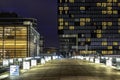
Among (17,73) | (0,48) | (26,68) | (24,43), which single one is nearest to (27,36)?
(24,43)

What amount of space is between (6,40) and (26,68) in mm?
112719

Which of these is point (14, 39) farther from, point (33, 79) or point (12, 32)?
point (33, 79)

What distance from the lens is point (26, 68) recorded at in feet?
173

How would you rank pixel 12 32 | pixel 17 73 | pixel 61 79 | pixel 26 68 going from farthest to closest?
pixel 12 32 → pixel 26 68 → pixel 17 73 → pixel 61 79

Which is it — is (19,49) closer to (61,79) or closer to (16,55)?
(16,55)

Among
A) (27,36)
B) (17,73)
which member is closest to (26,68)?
(17,73)

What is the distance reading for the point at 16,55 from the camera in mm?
162000

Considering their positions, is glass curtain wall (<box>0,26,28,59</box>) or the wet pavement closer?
the wet pavement

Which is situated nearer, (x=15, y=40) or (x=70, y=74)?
(x=70, y=74)

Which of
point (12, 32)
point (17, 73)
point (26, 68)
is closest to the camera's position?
point (17, 73)

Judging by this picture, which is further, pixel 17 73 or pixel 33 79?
pixel 17 73

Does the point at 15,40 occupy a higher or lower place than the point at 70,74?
higher

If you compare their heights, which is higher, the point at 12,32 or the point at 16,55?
the point at 12,32

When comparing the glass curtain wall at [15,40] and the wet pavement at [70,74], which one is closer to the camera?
the wet pavement at [70,74]
